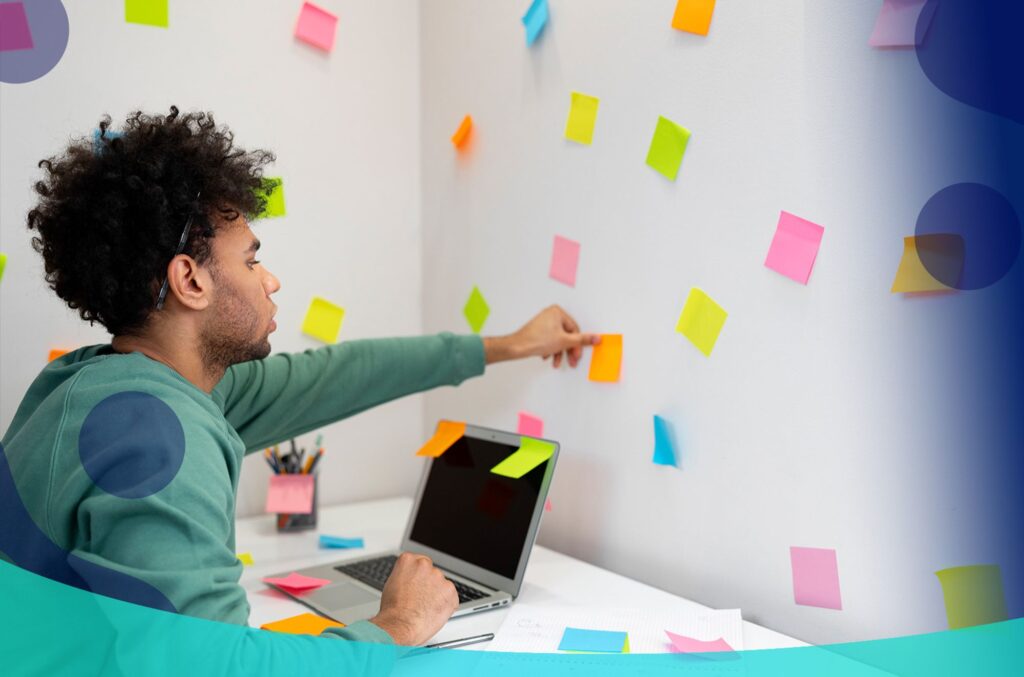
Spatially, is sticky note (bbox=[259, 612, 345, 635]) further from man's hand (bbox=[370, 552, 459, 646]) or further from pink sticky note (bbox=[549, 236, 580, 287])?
pink sticky note (bbox=[549, 236, 580, 287])

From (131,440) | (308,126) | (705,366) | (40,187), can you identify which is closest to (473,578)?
(705,366)

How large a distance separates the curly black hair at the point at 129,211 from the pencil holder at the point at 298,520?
62cm

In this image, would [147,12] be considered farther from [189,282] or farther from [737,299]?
[737,299]

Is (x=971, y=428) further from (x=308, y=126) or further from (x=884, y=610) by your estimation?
(x=308, y=126)

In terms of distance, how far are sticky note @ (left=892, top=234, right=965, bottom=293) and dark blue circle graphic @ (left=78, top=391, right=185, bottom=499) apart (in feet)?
2.44

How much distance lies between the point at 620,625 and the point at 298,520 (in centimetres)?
70

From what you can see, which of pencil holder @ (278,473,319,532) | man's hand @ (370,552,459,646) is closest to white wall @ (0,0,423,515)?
pencil holder @ (278,473,319,532)

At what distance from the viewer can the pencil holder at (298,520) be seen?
4.87 feet

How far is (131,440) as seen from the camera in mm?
757

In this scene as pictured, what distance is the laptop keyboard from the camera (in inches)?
45.6

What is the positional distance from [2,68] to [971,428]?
4.57ft

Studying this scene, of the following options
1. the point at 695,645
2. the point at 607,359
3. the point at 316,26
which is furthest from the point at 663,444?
the point at 316,26

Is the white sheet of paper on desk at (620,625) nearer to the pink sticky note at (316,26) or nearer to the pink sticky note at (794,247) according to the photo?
the pink sticky note at (794,247)

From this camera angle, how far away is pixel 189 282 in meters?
0.93
